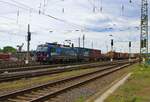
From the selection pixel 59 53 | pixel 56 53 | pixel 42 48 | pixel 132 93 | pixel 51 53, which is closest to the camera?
pixel 132 93

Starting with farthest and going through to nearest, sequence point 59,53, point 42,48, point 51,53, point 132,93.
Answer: point 59,53 → point 42,48 → point 51,53 → point 132,93

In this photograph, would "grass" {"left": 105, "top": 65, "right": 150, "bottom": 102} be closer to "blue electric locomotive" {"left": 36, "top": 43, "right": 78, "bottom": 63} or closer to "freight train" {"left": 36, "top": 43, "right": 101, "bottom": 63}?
"blue electric locomotive" {"left": 36, "top": 43, "right": 78, "bottom": 63}

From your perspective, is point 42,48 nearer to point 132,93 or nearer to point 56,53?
point 56,53

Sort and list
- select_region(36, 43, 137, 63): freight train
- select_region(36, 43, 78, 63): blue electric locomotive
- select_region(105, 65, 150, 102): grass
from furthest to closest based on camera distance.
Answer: select_region(36, 43, 137, 63): freight train, select_region(36, 43, 78, 63): blue electric locomotive, select_region(105, 65, 150, 102): grass

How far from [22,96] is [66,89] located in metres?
3.96

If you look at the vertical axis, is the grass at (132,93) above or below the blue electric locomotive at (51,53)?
below

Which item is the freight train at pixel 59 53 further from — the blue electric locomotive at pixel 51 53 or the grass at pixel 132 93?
the grass at pixel 132 93

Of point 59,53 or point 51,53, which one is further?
point 59,53

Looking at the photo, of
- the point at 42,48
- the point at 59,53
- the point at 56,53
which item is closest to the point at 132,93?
the point at 56,53

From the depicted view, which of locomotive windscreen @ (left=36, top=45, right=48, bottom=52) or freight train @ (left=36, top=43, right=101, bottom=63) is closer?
freight train @ (left=36, top=43, right=101, bottom=63)

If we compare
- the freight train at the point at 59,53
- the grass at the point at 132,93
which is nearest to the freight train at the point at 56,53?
the freight train at the point at 59,53

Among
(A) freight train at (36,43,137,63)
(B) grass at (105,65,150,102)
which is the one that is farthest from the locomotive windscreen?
(B) grass at (105,65,150,102)

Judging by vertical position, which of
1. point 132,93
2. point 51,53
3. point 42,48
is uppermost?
point 42,48

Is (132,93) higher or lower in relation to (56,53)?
lower
